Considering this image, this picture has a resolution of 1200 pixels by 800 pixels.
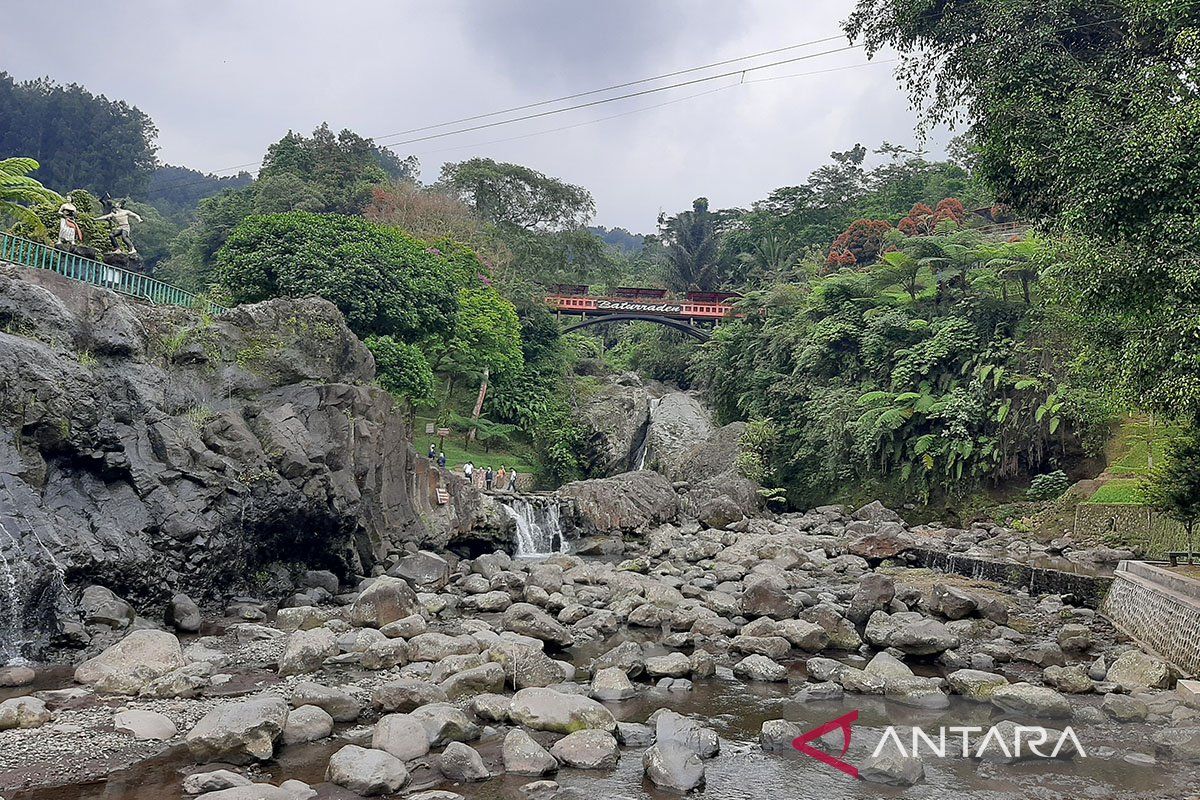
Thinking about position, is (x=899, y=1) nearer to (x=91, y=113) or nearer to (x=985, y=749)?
(x=985, y=749)

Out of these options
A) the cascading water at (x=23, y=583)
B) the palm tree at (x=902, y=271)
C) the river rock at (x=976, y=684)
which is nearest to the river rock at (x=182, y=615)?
the cascading water at (x=23, y=583)

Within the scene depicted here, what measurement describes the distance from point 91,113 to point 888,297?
6471 cm

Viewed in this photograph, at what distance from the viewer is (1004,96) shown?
12.4m

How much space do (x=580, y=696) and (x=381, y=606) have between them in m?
5.21

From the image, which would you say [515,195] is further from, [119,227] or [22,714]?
[22,714]

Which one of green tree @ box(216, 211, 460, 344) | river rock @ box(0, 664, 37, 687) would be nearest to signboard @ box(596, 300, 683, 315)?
green tree @ box(216, 211, 460, 344)

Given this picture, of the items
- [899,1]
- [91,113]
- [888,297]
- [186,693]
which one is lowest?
[186,693]

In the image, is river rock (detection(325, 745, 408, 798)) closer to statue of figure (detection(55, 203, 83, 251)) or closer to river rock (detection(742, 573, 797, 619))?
river rock (detection(742, 573, 797, 619))

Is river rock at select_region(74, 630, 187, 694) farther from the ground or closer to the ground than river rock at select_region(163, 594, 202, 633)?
farther from the ground

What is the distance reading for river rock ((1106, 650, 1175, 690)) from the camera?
A: 32.4 feet

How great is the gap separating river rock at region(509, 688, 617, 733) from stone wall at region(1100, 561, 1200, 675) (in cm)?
740

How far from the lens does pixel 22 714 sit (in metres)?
7.73

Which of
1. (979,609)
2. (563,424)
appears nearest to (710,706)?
(979,609)

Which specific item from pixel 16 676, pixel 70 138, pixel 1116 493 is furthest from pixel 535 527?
pixel 70 138
